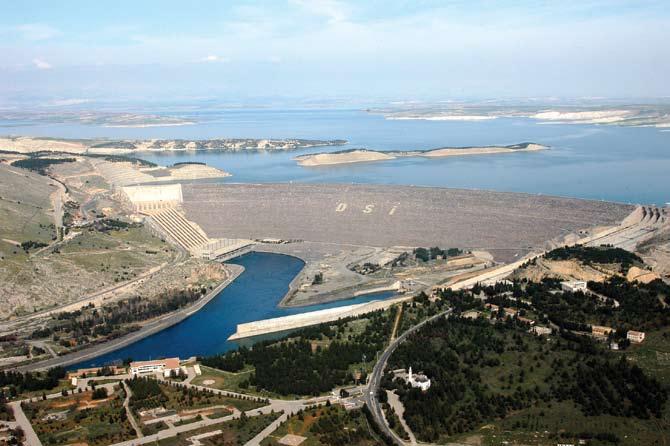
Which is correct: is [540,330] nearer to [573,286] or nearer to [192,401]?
[573,286]

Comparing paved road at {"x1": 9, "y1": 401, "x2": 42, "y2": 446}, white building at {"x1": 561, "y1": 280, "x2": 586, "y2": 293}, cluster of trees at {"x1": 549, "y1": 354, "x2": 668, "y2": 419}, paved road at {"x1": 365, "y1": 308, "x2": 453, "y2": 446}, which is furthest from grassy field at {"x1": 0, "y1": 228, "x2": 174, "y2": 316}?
cluster of trees at {"x1": 549, "y1": 354, "x2": 668, "y2": 419}

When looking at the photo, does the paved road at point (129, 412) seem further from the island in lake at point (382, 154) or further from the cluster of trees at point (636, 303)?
the island in lake at point (382, 154)

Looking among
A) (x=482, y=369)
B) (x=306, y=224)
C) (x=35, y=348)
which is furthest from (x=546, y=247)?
(x=35, y=348)

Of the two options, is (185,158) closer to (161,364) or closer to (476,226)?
(476,226)

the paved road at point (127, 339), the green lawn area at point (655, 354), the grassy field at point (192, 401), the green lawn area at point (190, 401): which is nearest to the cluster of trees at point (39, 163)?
the paved road at point (127, 339)

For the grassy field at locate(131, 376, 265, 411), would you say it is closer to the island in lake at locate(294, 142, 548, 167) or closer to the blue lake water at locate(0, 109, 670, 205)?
the blue lake water at locate(0, 109, 670, 205)
